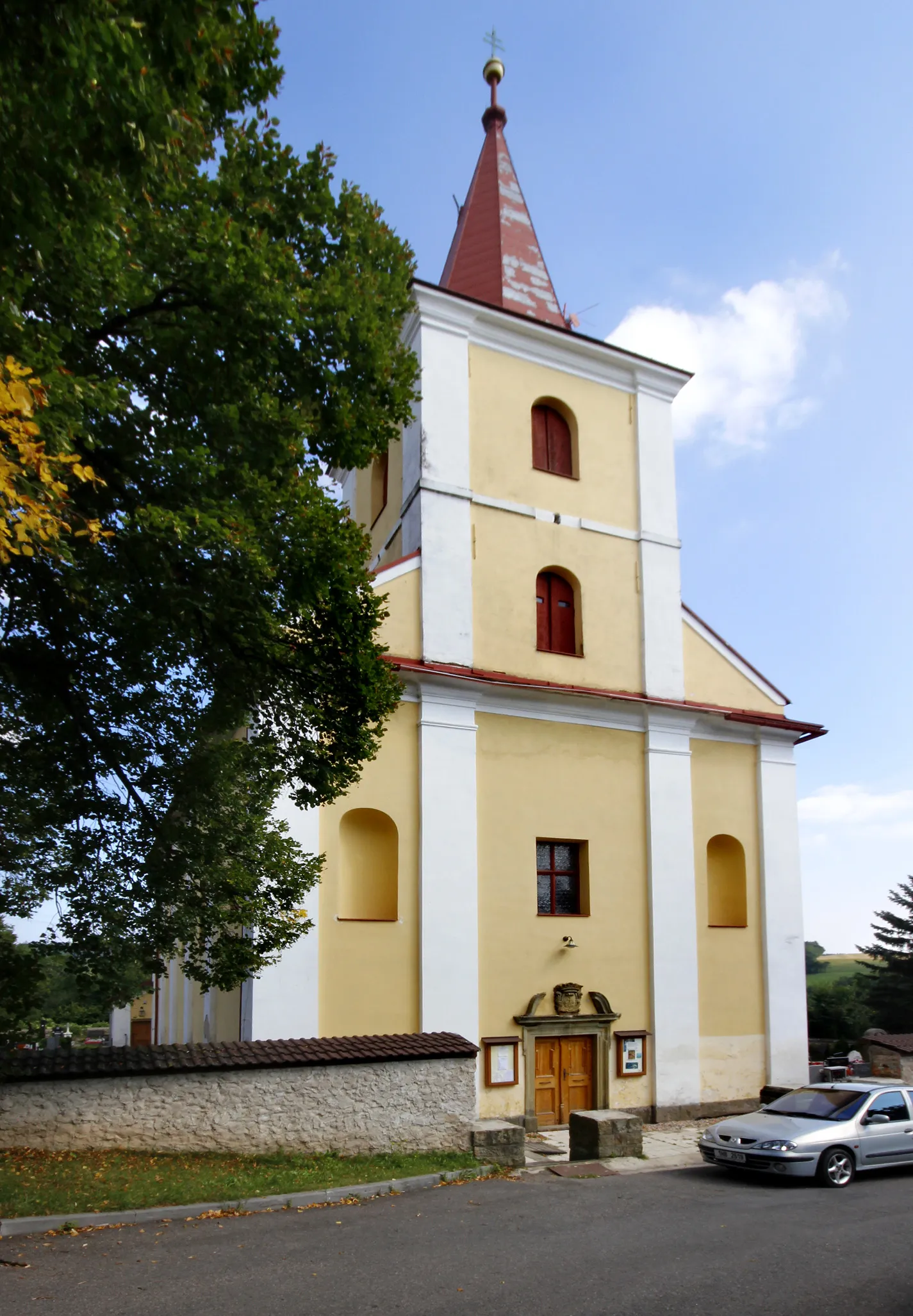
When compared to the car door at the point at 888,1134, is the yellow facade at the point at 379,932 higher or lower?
higher

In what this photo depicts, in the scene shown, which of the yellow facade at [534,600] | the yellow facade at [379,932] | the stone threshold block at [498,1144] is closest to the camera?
the stone threshold block at [498,1144]

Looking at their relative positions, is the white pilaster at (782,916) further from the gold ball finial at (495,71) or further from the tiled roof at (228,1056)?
the gold ball finial at (495,71)

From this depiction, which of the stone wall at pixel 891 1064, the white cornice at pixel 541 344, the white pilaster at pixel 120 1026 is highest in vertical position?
the white cornice at pixel 541 344

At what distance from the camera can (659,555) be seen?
65.9ft

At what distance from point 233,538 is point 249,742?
2954mm

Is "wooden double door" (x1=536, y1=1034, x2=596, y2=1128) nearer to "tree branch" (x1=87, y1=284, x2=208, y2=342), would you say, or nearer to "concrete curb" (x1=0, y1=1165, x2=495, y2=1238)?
"concrete curb" (x1=0, y1=1165, x2=495, y2=1238)

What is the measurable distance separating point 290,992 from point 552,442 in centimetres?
1095

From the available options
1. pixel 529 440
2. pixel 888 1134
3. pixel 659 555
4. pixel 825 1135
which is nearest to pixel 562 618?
pixel 659 555

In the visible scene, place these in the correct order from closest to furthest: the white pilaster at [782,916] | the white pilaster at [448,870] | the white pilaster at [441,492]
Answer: the white pilaster at [448,870] → the white pilaster at [441,492] → the white pilaster at [782,916]

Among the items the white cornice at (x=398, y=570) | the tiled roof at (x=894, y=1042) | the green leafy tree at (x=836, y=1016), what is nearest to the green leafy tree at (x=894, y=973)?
the green leafy tree at (x=836, y=1016)

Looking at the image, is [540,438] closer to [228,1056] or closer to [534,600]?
[534,600]

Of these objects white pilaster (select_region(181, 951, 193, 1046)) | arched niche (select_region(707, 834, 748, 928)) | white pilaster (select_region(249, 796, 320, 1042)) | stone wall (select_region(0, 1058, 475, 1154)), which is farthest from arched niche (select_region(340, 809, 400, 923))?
white pilaster (select_region(181, 951, 193, 1046))

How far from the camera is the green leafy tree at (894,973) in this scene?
1428 inches

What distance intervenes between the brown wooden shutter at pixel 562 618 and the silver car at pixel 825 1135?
8358 mm
